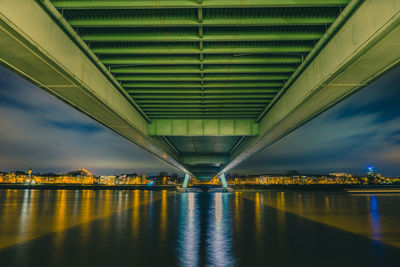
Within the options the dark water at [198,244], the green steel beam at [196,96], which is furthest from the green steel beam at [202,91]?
the dark water at [198,244]

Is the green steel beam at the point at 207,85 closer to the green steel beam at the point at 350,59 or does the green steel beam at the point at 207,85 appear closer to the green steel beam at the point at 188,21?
the green steel beam at the point at 350,59

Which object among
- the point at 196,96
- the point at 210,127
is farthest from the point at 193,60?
the point at 210,127

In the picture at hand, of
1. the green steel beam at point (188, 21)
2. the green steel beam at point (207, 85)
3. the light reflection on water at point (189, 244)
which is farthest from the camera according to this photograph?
the green steel beam at point (207, 85)

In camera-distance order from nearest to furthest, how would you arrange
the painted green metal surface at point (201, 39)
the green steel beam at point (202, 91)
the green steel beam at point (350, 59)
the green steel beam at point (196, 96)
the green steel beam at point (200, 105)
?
the green steel beam at point (350, 59)
the painted green metal surface at point (201, 39)
the green steel beam at point (202, 91)
the green steel beam at point (196, 96)
the green steel beam at point (200, 105)

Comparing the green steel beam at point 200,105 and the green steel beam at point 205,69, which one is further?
the green steel beam at point 200,105

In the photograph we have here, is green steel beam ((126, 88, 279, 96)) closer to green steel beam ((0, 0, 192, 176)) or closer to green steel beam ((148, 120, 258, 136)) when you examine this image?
green steel beam ((0, 0, 192, 176))

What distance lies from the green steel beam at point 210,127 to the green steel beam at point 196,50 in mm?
11464

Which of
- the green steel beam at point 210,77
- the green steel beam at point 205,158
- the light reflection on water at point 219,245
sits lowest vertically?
the light reflection on water at point 219,245

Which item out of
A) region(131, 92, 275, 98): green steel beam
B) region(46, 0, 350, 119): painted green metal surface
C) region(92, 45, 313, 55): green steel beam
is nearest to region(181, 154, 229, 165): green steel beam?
region(131, 92, 275, 98): green steel beam

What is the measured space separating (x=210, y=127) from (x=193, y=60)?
35.2ft

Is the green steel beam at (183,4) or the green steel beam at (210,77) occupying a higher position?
the green steel beam at (183,4)

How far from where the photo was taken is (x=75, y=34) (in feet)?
32.6

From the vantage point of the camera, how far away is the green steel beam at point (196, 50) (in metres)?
11.1

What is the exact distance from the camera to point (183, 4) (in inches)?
330
